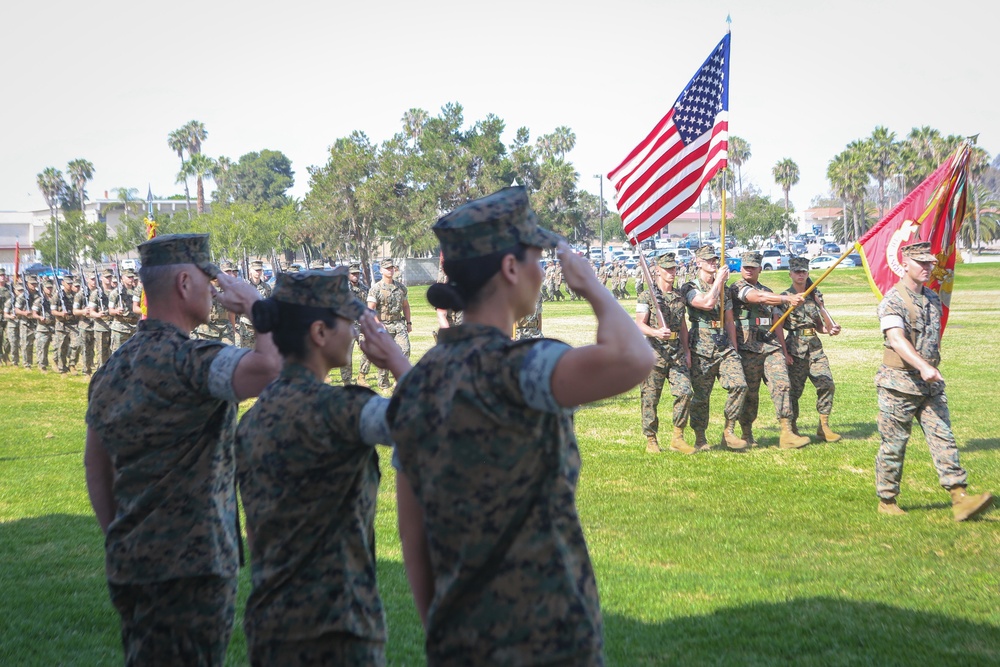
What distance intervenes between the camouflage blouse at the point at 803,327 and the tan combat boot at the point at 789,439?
107 centimetres

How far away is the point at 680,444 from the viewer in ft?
41.1

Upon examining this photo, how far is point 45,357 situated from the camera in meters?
26.2

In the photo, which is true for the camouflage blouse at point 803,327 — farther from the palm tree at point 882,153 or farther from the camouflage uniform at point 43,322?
the palm tree at point 882,153

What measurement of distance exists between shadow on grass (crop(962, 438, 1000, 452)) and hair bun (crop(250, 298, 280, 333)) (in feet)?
35.0

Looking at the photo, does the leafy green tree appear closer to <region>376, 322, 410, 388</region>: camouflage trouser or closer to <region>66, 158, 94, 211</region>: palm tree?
<region>66, 158, 94, 211</region>: palm tree

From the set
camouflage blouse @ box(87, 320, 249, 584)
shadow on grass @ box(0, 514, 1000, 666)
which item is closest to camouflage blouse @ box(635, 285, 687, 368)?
shadow on grass @ box(0, 514, 1000, 666)

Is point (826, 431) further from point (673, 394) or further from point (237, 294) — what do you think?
point (237, 294)

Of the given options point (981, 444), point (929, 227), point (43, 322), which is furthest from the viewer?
point (43, 322)

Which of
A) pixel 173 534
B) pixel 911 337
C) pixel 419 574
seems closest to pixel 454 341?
pixel 419 574

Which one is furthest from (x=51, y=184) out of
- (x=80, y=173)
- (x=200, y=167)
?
(x=200, y=167)

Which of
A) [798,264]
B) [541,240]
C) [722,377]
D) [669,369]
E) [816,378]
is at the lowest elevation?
[816,378]

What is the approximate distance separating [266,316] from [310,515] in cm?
67

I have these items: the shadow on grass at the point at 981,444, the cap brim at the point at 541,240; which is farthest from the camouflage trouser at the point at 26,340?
the cap brim at the point at 541,240

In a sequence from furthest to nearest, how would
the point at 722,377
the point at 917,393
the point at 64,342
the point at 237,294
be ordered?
the point at 64,342 → the point at 722,377 → the point at 917,393 → the point at 237,294
